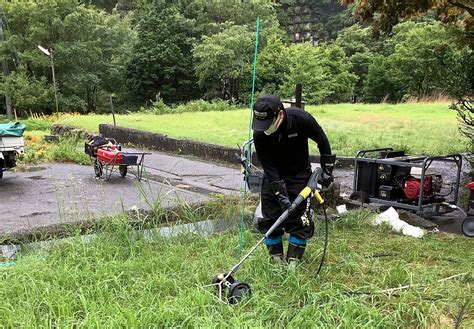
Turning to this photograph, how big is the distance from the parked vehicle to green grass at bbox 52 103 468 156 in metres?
4.96

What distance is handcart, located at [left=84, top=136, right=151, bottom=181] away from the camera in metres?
8.05

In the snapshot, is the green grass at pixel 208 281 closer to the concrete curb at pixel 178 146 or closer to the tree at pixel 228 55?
the concrete curb at pixel 178 146

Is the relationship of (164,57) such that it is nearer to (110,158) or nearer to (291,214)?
(110,158)

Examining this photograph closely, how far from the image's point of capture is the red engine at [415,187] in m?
6.20

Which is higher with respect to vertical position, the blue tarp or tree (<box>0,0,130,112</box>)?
tree (<box>0,0,130,112</box>)

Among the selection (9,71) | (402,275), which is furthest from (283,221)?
(9,71)

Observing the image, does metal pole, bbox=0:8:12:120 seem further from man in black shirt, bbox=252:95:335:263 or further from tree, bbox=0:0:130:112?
man in black shirt, bbox=252:95:335:263

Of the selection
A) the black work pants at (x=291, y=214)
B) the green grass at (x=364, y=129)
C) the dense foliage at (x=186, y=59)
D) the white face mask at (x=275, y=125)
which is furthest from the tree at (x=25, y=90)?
the white face mask at (x=275, y=125)

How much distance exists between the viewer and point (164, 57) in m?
33.7

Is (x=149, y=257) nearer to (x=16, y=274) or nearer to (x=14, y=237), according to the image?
(x=16, y=274)

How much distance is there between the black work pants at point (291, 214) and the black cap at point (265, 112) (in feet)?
1.99

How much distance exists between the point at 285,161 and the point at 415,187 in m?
2.94

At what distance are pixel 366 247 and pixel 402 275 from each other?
1053 mm

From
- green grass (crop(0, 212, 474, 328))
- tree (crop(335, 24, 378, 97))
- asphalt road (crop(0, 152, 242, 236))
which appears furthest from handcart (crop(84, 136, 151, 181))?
tree (crop(335, 24, 378, 97))
